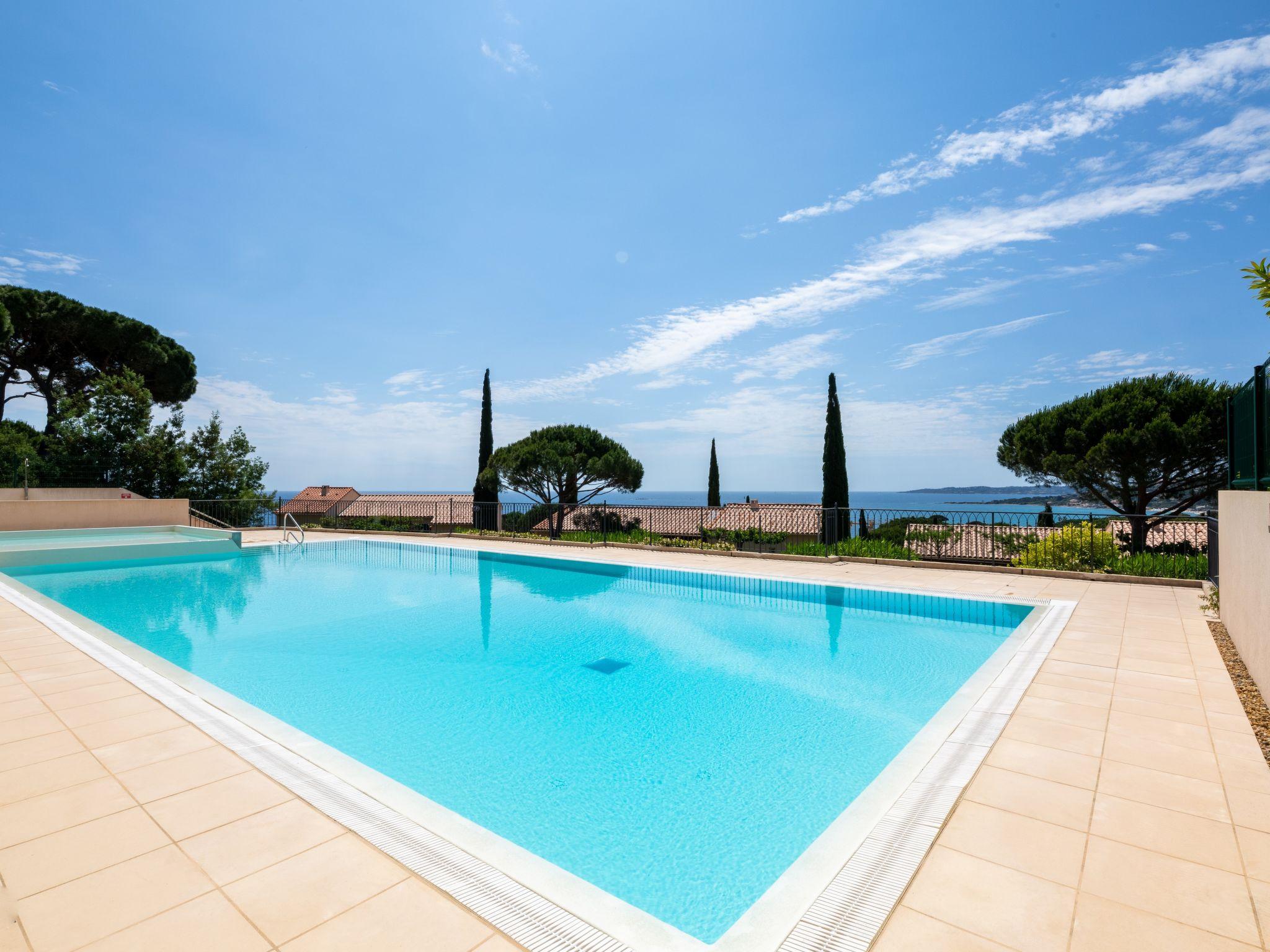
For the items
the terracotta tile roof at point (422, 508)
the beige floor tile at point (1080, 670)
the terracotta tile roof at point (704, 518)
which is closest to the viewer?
the beige floor tile at point (1080, 670)

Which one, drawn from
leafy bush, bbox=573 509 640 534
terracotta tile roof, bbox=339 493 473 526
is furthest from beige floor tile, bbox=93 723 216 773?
terracotta tile roof, bbox=339 493 473 526

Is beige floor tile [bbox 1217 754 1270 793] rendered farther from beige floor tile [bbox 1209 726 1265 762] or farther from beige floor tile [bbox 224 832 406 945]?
beige floor tile [bbox 224 832 406 945]

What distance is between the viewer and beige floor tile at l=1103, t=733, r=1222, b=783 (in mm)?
2770

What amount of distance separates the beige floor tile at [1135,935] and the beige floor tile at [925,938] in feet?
0.89

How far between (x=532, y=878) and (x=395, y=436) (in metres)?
25.0

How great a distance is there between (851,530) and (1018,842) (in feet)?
47.0

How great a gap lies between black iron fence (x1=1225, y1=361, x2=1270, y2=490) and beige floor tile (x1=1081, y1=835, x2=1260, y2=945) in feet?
12.7

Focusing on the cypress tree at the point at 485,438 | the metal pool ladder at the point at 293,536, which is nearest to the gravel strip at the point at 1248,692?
the metal pool ladder at the point at 293,536

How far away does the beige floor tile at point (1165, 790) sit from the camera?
8.03 feet

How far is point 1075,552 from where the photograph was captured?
9078 millimetres

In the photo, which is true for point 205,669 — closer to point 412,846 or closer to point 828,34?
point 412,846

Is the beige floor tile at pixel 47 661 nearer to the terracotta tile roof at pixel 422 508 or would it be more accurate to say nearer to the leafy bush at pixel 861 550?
the leafy bush at pixel 861 550

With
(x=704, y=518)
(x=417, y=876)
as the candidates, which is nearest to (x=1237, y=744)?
(x=417, y=876)

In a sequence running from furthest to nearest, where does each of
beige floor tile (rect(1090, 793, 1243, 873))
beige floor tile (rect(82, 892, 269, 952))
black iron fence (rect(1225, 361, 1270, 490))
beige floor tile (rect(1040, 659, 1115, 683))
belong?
black iron fence (rect(1225, 361, 1270, 490)) → beige floor tile (rect(1040, 659, 1115, 683)) → beige floor tile (rect(1090, 793, 1243, 873)) → beige floor tile (rect(82, 892, 269, 952))
